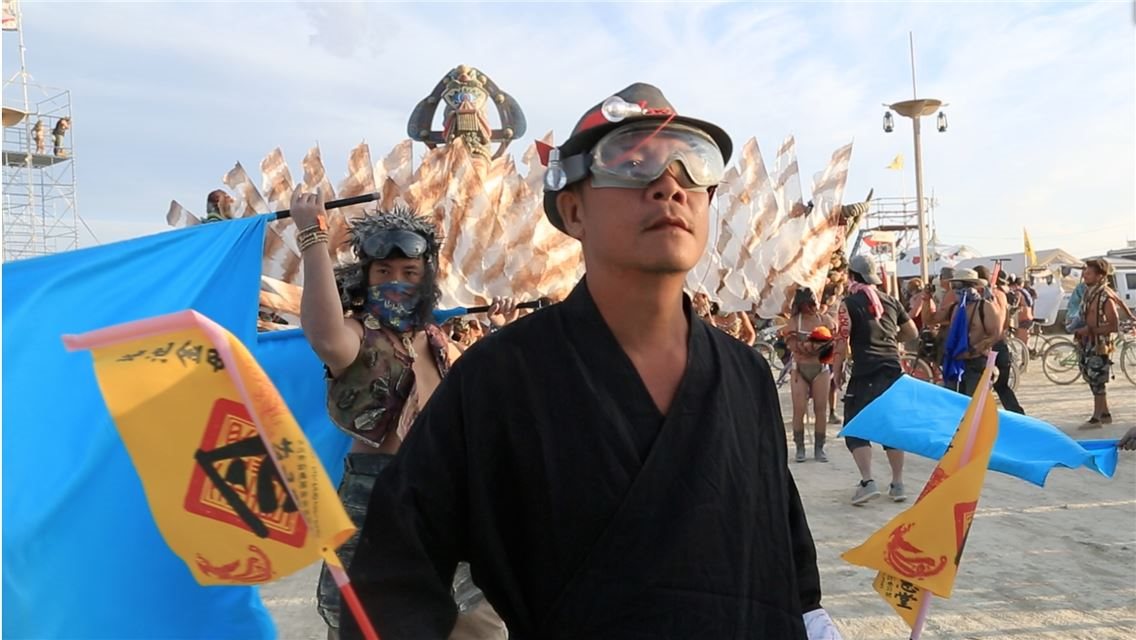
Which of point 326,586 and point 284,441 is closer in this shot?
point 284,441

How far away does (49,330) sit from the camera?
2574 millimetres

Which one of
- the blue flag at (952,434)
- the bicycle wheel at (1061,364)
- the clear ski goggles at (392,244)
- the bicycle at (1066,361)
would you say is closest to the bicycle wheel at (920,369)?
the bicycle at (1066,361)

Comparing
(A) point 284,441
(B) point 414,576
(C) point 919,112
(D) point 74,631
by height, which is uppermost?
(C) point 919,112

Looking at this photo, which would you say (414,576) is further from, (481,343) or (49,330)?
(49,330)

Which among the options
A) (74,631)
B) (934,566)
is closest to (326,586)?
(74,631)

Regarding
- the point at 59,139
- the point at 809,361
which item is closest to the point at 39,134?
the point at 59,139

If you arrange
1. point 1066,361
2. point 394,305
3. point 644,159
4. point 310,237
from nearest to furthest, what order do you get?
point 644,159
point 310,237
point 394,305
point 1066,361

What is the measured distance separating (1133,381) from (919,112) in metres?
8.63

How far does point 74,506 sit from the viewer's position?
2457 millimetres

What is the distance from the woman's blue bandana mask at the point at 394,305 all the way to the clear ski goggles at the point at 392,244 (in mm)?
99

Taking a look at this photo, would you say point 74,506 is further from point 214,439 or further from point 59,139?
point 59,139

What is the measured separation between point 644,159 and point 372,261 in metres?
1.41

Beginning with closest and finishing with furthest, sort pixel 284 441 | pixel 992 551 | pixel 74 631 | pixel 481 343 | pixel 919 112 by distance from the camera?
1. pixel 284 441
2. pixel 481 343
3. pixel 74 631
4. pixel 992 551
5. pixel 919 112

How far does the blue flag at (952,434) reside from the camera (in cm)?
249
